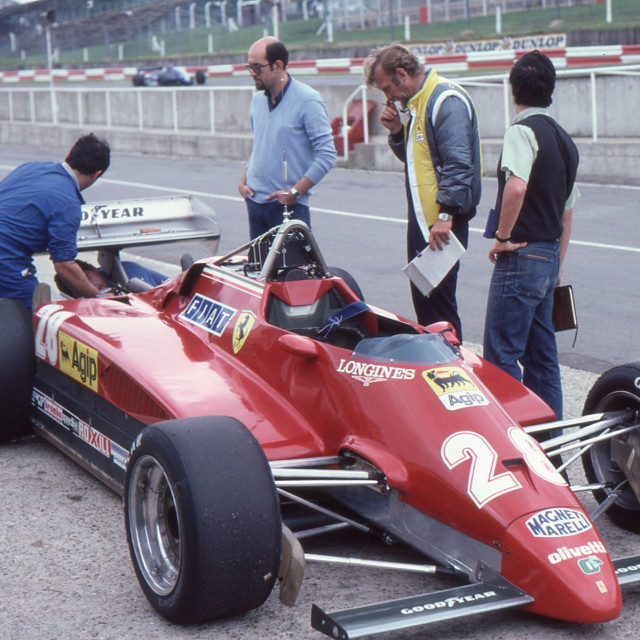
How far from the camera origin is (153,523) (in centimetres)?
387

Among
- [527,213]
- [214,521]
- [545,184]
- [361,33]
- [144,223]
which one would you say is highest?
[361,33]

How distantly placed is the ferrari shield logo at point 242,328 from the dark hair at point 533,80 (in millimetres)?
1549

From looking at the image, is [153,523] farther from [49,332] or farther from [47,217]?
[47,217]

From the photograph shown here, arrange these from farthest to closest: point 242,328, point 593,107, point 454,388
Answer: point 593,107 → point 242,328 → point 454,388

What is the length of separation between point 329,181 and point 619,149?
4415 mm

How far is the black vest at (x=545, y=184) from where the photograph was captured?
16.1 ft

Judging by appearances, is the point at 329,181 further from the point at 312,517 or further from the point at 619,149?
the point at 312,517

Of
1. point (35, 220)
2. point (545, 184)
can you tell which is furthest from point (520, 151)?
point (35, 220)

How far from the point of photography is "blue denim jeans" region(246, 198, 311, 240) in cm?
702

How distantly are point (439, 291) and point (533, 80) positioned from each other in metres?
1.33

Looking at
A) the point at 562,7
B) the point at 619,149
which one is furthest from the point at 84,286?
the point at 562,7

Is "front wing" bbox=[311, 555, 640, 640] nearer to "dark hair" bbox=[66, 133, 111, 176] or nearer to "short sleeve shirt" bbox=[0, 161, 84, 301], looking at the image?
"short sleeve shirt" bbox=[0, 161, 84, 301]

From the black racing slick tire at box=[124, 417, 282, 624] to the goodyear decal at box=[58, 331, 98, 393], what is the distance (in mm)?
1269

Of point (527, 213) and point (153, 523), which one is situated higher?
point (527, 213)
